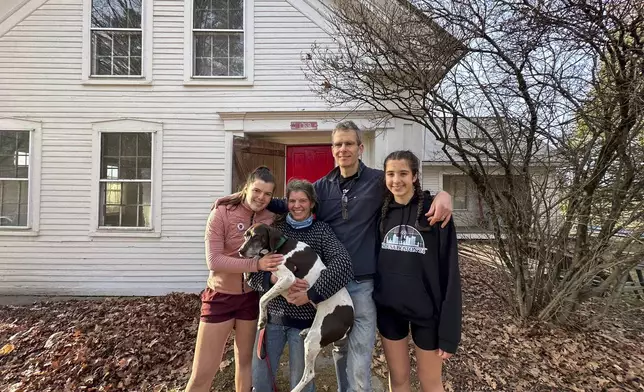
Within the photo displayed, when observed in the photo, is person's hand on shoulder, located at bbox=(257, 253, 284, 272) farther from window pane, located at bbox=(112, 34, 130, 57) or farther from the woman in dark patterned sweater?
window pane, located at bbox=(112, 34, 130, 57)

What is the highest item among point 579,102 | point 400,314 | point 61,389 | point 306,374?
point 579,102

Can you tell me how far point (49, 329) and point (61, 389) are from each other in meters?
1.87

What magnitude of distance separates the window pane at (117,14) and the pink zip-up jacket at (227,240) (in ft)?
20.0

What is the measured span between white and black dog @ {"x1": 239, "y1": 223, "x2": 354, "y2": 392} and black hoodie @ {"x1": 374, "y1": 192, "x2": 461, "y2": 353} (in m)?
0.30

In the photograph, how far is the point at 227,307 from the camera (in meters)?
2.43

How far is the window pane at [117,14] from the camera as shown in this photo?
666 cm

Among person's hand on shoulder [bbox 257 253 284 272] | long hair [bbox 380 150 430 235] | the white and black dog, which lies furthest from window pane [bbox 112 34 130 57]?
long hair [bbox 380 150 430 235]

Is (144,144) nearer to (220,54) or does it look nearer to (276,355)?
(220,54)

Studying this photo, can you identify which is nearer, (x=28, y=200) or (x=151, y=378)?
(x=151, y=378)

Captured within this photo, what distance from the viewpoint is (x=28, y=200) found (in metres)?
6.53

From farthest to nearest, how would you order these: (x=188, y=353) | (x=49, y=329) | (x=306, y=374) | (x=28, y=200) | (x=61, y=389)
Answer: (x=28, y=200), (x=49, y=329), (x=188, y=353), (x=61, y=389), (x=306, y=374)

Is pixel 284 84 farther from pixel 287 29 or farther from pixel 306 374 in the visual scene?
pixel 306 374

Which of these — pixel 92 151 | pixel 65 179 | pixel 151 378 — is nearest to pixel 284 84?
pixel 92 151

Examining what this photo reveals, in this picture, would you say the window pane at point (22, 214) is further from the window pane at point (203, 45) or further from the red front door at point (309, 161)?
the red front door at point (309, 161)
